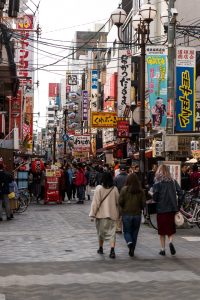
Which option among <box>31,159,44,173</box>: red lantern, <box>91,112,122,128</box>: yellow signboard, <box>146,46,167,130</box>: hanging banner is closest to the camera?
<box>146,46,167,130</box>: hanging banner

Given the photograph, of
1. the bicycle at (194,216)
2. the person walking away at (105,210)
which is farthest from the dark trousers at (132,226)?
the bicycle at (194,216)

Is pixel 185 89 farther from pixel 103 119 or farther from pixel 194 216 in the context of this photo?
pixel 103 119

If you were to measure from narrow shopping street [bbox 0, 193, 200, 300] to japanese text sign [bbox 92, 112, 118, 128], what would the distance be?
63.5 ft

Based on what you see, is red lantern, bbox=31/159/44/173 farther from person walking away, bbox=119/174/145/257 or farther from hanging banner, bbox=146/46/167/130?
person walking away, bbox=119/174/145/257

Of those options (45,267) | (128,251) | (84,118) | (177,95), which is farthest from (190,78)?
(84,118)

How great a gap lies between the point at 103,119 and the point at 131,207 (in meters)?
24.3

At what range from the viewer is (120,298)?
7.39 m

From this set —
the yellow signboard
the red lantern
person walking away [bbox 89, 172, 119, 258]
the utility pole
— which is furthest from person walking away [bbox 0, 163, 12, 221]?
the yellow signboard

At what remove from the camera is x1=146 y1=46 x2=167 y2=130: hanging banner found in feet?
75.2

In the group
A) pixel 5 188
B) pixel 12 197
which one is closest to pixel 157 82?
pixel 12 197

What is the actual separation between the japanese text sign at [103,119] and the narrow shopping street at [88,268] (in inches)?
762

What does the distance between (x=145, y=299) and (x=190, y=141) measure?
2224cm

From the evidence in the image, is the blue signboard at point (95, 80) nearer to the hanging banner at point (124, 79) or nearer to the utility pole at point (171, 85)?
the hanging banner at point (124, 79)

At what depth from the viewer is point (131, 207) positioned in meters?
11.2
